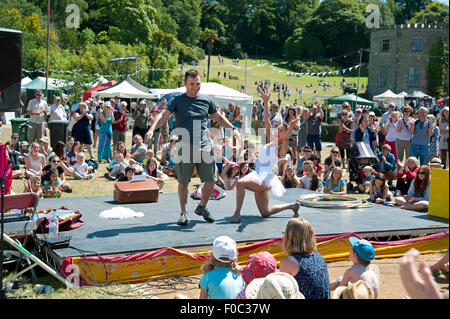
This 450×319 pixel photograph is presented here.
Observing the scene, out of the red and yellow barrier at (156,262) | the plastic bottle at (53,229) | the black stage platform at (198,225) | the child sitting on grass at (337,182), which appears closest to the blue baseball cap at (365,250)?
the red and yellow barrier at (156,262)

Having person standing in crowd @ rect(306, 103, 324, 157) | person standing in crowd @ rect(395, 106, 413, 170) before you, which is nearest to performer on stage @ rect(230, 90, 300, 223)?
person standing in crowd @ rect(395, 106, 413, 170)

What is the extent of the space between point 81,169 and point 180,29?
79.0 m

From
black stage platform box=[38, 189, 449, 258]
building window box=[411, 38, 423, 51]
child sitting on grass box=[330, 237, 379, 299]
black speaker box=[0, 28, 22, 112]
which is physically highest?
building window box=[411, 38, 423, 51]

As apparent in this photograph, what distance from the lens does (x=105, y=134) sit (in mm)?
14273

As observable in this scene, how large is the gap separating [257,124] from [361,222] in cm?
2058

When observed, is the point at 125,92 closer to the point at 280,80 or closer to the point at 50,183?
the point at 50,183

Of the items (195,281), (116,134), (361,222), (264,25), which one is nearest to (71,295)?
(195,281)

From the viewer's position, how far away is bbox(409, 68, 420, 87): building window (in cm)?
5403

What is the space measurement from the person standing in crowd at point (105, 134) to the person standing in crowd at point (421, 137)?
24.3 ft

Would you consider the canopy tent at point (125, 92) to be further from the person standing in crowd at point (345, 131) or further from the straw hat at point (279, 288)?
the straw hat at point (279, 288)

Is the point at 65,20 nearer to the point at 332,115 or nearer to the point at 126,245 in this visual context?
the point at 332,115

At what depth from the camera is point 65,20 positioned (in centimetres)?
6231

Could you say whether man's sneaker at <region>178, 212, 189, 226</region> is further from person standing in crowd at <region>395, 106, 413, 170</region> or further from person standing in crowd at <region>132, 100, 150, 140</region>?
person standing in crowd at <region>132, 100, 150, 140</region>

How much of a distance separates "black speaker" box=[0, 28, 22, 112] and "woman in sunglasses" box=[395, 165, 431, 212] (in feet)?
20.1
